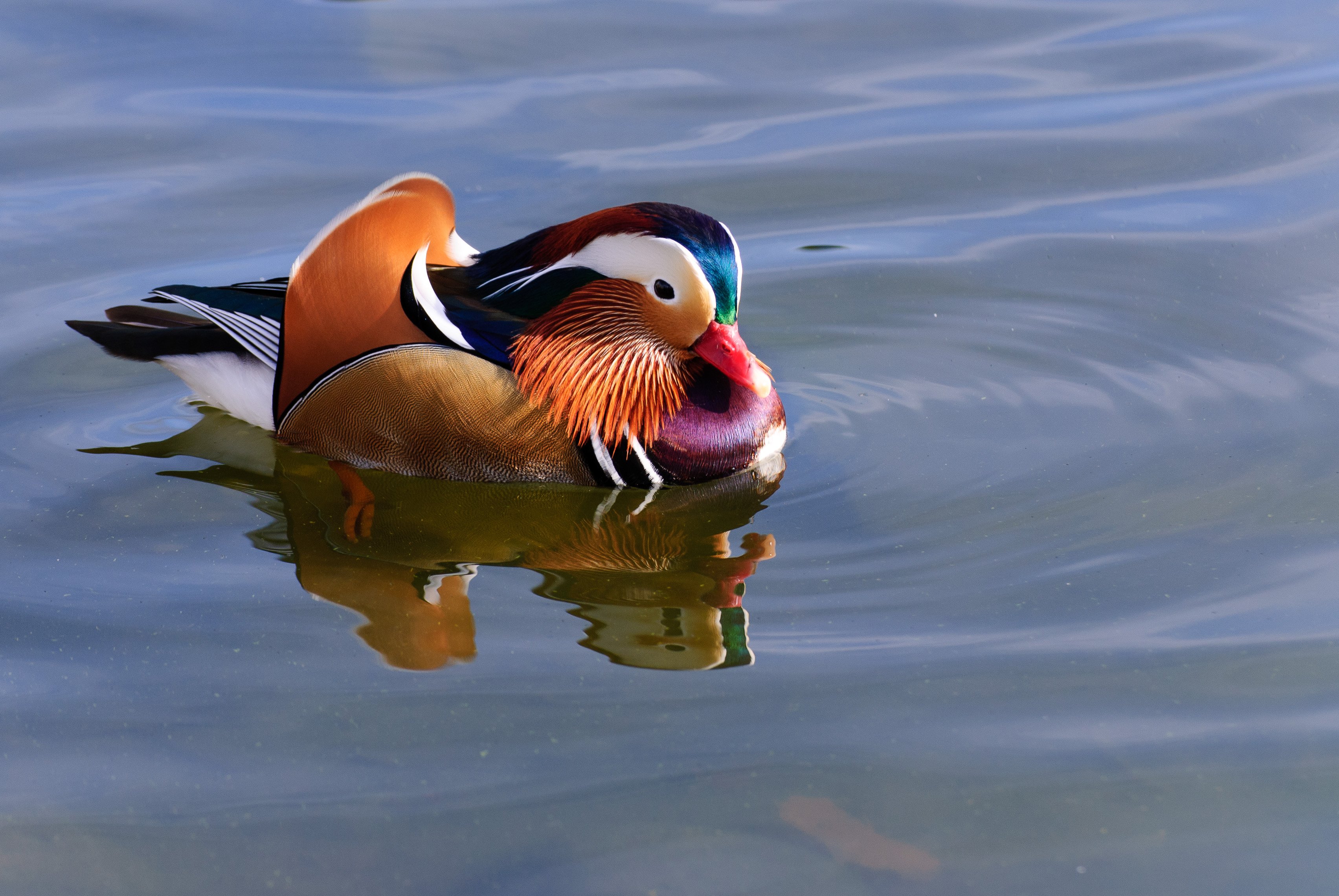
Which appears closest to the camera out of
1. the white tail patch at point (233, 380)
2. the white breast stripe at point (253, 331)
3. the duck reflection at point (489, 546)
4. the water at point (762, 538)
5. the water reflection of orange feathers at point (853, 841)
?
the water reflection of orange feathers at point (853, 841)

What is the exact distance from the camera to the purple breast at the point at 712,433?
4.68m

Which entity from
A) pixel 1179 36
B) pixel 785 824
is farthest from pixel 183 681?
pixel 1179 36

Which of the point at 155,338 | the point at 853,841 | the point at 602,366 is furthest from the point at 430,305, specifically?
the point at 853,841

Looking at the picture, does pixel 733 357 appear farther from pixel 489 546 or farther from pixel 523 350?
pixel 489 546

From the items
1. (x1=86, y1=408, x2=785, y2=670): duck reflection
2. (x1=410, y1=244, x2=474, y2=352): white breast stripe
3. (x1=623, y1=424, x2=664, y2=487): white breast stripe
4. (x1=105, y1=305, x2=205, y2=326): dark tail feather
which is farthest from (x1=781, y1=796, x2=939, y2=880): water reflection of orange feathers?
(x1=105, y1=305, x2=205, y2=326): dark tail feather

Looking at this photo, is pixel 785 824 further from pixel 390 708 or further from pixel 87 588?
pixel 87 588

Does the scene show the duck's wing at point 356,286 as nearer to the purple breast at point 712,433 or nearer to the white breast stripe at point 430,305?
the white breast stripe at point 430,305

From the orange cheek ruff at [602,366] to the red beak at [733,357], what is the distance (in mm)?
175

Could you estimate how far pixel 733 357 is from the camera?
4.57 metres

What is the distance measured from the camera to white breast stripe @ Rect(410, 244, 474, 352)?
4.51 m

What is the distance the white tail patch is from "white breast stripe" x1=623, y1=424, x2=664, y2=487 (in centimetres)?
117

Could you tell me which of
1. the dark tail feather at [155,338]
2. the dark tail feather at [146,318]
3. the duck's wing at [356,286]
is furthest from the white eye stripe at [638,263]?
the dark tail feather at [146,318]

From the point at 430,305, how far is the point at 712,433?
3.04 feet

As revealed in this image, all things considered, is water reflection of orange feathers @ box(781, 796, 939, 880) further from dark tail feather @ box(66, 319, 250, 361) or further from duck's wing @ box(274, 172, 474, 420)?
dark tail feather @ box(66, 319, 250, 361)
